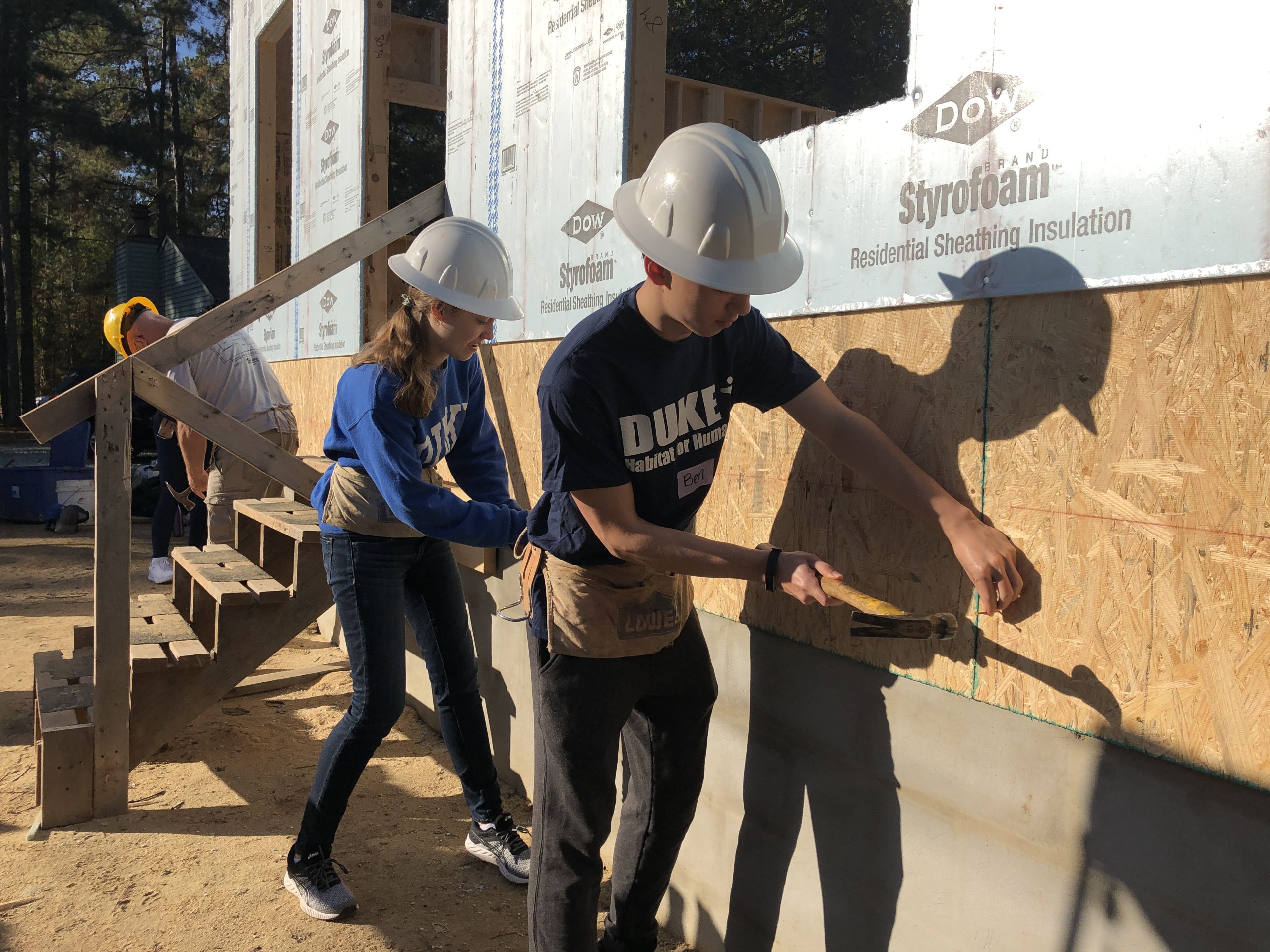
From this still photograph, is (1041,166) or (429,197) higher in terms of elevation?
(429,197)

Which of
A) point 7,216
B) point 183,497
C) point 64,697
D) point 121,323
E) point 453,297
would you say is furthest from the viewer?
point 7,216

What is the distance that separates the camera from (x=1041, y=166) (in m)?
1.94

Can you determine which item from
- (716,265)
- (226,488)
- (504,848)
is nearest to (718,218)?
(716,265)

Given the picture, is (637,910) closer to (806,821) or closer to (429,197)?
(806,821)

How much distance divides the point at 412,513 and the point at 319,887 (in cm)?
140

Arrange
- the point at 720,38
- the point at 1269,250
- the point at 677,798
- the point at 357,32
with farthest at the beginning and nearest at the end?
the point at 720,38 < the point at 357,32 < the point at 677,798 < the point at 1269,250

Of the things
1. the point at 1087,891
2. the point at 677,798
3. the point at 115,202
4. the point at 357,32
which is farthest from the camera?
the point at 115,202

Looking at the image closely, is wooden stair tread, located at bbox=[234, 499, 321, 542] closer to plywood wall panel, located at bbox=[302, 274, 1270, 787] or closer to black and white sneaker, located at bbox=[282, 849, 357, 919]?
black and white sneaker, located at bbox=[282, 849, 357, 919]

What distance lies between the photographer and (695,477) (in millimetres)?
2303

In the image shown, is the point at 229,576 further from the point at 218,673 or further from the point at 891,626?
the point at 891,626

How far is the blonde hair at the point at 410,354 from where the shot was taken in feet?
9.29

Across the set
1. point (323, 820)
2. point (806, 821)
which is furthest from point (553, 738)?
point (323, 820)

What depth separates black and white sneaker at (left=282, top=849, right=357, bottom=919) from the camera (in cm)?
Answer: 307

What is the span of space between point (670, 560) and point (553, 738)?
56cm
